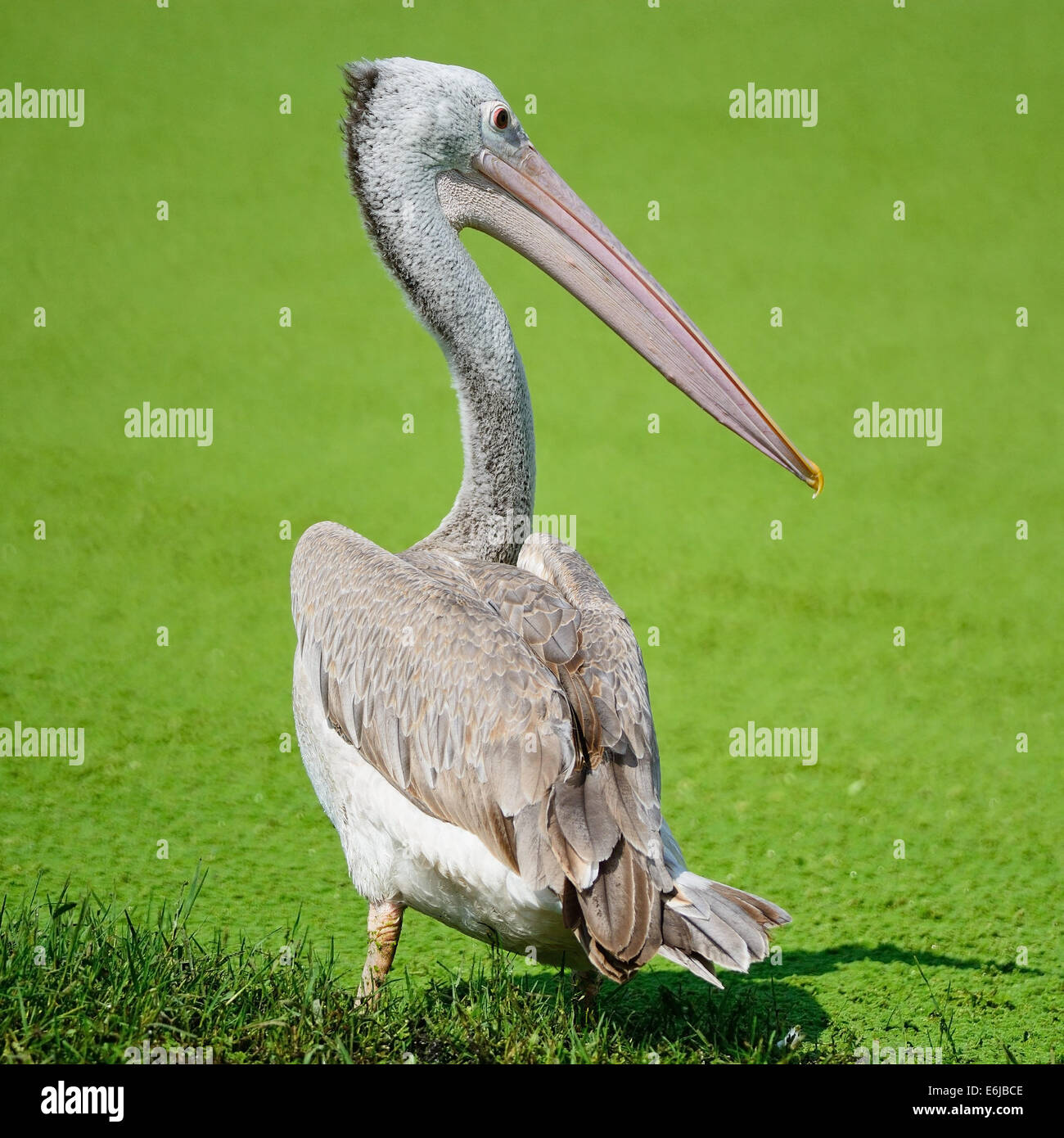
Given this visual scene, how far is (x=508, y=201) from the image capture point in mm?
3877

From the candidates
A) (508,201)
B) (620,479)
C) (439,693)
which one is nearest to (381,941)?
(439,693)

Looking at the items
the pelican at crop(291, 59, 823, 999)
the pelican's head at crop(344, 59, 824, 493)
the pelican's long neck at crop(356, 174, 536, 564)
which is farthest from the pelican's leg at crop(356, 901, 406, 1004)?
the pelican's head at crop(344, 59, 824, 493)

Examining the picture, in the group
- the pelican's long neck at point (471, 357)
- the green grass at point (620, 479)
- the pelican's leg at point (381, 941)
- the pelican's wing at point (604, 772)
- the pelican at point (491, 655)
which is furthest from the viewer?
the green grass at point (620, 479)

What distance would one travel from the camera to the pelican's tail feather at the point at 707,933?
9.41 ft

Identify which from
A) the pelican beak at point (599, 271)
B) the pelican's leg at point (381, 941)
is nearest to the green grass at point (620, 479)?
the pelican's leg at point (381, 941)

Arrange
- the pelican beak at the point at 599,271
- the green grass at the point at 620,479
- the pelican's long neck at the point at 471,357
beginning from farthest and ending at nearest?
the green grass at the point at 620,479 → the pelican's long neck at the point at 471,357 → the pelican beak at the point at 599,271

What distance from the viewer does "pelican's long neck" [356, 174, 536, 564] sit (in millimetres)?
3764

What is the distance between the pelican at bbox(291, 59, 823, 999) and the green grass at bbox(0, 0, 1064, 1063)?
44cm

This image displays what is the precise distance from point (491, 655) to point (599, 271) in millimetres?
1260

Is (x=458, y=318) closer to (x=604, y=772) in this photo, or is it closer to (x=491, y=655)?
(x=491, y=655)

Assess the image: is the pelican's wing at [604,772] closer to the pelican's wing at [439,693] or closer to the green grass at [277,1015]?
the pelican's wing at [439,693]

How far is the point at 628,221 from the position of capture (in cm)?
910

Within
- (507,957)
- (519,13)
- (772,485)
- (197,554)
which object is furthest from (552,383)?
(507,957)

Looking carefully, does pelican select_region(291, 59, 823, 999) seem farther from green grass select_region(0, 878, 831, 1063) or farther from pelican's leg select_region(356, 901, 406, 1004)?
green grass select_region(0, 878, 831, 1063)
